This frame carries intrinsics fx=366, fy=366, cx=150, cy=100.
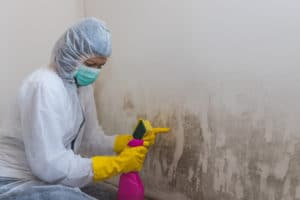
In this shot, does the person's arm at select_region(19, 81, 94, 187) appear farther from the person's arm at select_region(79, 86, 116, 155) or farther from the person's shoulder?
the person's arm at select_region(79, 86, 116, 155)

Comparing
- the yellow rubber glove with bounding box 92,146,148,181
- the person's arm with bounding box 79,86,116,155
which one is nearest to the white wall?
the person's arm with bounding box 79,86,116,155

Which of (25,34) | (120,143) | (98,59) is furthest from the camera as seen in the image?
(25,34)

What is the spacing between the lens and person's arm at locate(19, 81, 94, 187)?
3.56ft

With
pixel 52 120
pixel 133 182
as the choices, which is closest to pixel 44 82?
pixel 52 120

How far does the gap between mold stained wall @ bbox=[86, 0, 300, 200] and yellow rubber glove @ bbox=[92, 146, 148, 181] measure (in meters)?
0.24

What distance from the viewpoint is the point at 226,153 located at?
1237mm

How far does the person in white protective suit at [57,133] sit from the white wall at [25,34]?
40 centimetres

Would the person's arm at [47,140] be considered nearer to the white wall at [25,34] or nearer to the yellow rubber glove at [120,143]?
the yellow rubber glove at [120,143]

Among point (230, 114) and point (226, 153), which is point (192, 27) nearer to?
point (230, 114)

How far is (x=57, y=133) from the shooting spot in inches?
44.1

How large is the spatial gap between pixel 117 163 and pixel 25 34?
0.78 m

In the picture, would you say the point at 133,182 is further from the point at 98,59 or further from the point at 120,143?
the point at 98,59

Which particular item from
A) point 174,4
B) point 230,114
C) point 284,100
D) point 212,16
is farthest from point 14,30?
point 284,100

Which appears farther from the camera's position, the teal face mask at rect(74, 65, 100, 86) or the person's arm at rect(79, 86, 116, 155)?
the person's arm at rect(79, 86, 116, 155)
